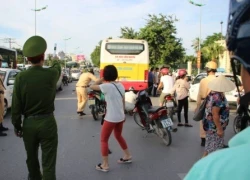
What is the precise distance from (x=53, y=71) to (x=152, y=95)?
49.8 feet

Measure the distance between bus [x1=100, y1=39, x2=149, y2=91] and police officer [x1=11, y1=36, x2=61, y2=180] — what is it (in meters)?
12.0

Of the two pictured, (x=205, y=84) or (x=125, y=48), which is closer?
(x=205, y=84)

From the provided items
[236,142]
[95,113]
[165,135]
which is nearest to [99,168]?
[165,135]

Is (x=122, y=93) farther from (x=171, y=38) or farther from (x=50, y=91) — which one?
(x=171, y=38)

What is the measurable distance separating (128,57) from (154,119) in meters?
8.87

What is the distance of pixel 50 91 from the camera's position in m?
3.56

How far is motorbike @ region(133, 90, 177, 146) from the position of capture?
6781 millimetres

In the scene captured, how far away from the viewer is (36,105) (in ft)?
11.5

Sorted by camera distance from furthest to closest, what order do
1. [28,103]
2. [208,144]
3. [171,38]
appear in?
[171,38] → [208,144] → [28,103]

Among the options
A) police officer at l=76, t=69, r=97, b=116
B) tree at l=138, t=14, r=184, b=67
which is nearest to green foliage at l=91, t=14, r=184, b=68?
tree at l=138, t=14, r=184, b=67

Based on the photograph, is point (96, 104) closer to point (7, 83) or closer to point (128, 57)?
point (7, 83)

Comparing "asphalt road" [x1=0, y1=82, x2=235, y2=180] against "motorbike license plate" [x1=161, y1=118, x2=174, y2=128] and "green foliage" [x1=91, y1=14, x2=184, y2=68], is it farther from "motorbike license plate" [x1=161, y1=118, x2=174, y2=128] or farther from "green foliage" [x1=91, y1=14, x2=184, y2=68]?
"green foliage" [x1=91, y1=14, x2=184, y2=68]

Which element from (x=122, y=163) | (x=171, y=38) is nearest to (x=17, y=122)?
(x=122, y=163)

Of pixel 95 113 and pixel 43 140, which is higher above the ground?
pixel 43 140
